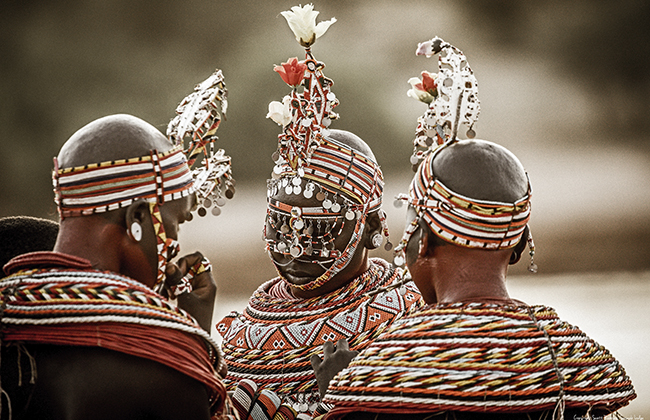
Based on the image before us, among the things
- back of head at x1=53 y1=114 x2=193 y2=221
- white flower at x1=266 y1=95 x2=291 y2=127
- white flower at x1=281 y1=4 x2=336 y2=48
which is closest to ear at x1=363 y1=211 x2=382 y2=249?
white flower at x1=266 y1=95 x2=291 y2=127

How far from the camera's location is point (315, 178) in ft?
13.2

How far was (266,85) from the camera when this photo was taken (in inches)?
309

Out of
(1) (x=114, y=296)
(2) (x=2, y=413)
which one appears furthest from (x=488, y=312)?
(2) (x=2, y=413)

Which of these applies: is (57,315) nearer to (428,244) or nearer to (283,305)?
(428,244)

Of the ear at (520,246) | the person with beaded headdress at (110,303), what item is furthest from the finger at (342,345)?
the ear at (520,246)

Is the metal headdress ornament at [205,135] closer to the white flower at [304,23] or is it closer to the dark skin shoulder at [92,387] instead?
the white flower at [304,23]

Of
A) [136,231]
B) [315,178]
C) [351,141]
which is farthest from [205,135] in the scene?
[351,141]

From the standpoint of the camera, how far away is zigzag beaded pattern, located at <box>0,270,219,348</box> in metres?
2.54

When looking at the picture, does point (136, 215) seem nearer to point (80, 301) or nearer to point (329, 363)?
point (80, 301)

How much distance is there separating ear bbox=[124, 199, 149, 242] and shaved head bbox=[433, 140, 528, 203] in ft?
3.85

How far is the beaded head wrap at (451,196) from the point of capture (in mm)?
2811

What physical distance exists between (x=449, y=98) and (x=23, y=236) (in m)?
2.09

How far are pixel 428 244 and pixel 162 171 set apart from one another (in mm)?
1110

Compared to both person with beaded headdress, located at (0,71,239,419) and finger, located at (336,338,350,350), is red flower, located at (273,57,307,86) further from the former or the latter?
finger, located at (336,338,350,350)
